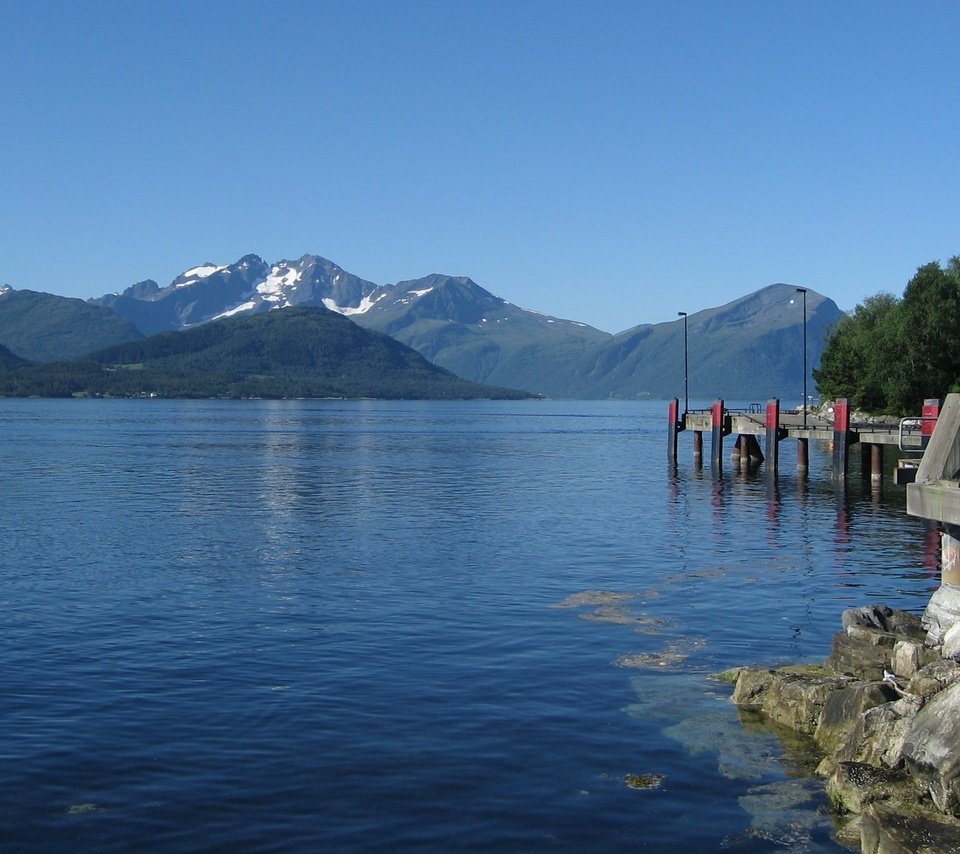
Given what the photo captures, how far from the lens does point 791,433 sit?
74.7m

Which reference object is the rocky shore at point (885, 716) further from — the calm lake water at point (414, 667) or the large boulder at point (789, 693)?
the calm lake water at point (414, 667)

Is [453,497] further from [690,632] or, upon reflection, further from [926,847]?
[926,847]

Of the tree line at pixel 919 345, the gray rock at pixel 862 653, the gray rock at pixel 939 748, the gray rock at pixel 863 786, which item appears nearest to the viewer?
the gray rock at pixel 939 748

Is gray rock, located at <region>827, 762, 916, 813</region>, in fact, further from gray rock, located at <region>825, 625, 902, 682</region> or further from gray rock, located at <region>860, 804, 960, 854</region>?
gray rock, located at <region>825, 625, 902, 682</region>

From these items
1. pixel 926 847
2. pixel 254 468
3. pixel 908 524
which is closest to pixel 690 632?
pixel 926 847

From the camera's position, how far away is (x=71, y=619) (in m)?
28.1

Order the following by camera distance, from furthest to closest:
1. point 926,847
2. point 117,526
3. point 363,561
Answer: point 117,526
point 363,561
point 926,847

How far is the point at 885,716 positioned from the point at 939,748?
192 centimetres

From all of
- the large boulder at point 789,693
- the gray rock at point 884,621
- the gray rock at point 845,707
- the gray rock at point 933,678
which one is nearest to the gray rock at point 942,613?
the gray rock at point 884,621

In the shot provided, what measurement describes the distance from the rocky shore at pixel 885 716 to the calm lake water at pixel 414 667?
2.37 ft

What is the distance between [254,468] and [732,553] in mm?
51862

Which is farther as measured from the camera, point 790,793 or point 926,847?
point 790,793

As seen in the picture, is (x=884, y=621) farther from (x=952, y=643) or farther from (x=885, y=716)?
(x=885, y=716)

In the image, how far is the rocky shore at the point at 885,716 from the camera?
14156mm
